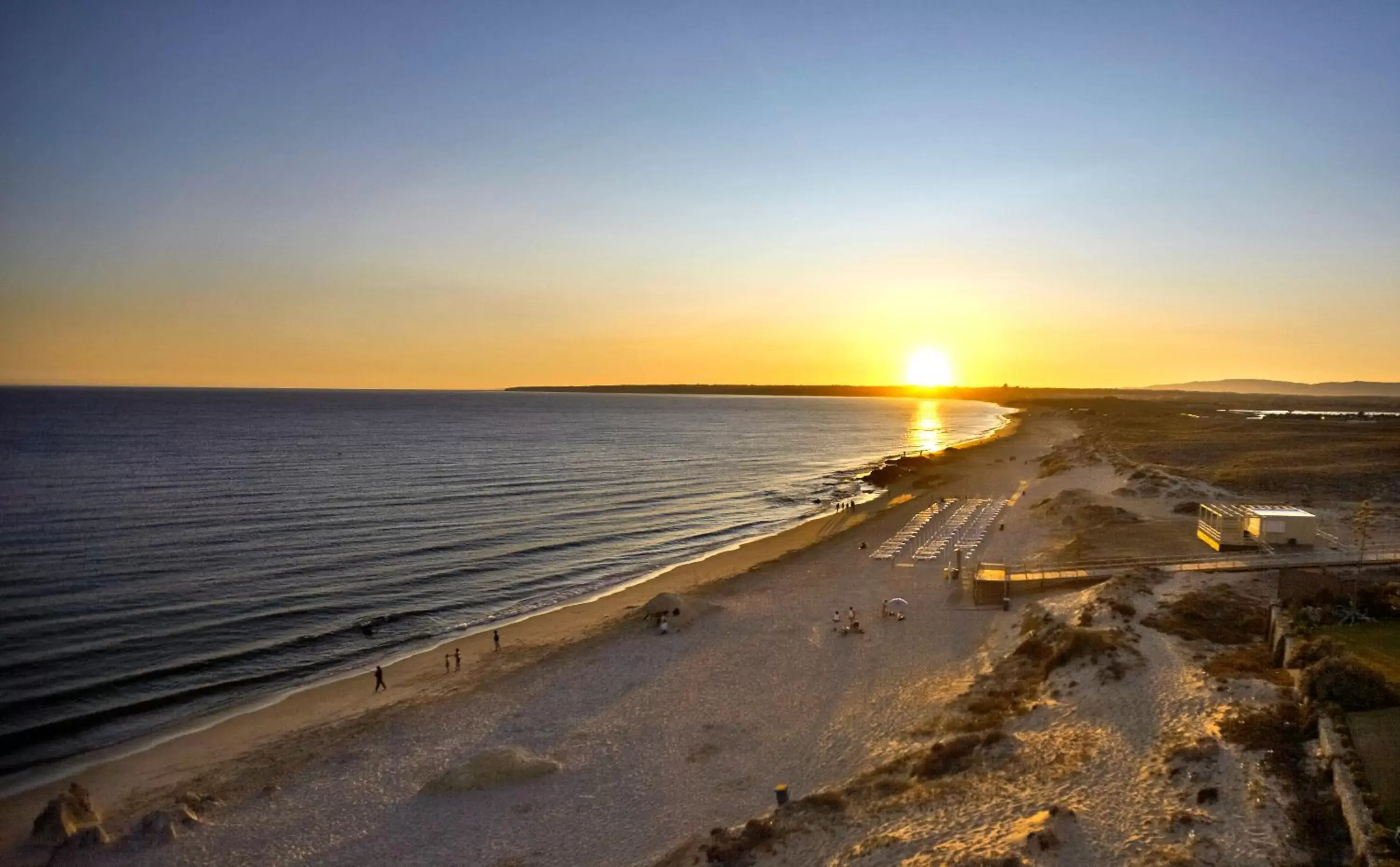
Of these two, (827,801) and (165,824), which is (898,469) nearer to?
(827,801)

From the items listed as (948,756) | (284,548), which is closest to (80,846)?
(948,756)

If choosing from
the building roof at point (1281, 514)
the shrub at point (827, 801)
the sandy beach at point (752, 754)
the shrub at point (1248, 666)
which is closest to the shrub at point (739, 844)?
the sandy beach at point (752, 754)

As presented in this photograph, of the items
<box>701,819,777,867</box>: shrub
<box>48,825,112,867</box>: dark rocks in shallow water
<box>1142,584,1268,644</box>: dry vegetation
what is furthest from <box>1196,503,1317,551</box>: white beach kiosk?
<box>48,825,112,867</box>: dark rocks in shallow water

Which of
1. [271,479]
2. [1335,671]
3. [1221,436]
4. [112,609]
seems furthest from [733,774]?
[1221,436]

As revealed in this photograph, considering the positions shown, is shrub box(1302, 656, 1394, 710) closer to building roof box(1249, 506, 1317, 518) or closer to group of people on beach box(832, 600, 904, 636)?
group of people on beach box(832, 600, 904, 636)

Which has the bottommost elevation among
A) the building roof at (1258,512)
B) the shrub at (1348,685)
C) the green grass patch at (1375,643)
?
the green grass patch at (1375,643)

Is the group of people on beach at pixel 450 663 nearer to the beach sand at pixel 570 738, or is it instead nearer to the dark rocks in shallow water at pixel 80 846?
the beach sand at pixel 570 738
